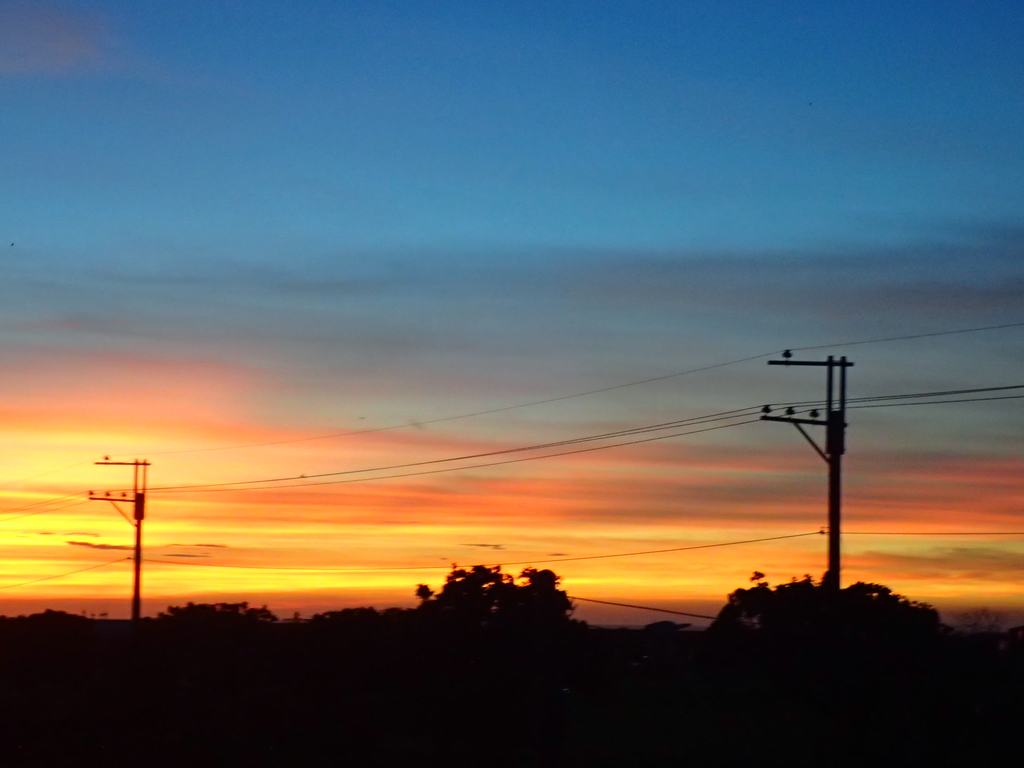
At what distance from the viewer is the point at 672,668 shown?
204ft

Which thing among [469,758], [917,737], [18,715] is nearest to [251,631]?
[18,715]

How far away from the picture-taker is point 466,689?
4322cm

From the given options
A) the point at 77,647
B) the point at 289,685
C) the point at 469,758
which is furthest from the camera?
the point at 77,647

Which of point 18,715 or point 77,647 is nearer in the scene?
point 18,715

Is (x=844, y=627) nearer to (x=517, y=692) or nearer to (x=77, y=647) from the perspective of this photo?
(x=517, y=692)

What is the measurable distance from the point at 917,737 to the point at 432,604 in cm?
2581

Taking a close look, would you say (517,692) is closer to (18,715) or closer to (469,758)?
(469,758)

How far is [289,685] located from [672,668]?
21.0 m

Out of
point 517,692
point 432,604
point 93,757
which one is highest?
point 432,604

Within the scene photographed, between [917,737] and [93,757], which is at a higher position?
[917,737]

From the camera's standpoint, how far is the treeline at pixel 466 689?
36.6 meters

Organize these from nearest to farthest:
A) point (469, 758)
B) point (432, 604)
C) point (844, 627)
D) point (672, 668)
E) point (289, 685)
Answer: point (844, 627) < point (469, 758) < point (432, 604) < point (289, 685) < point (672, 668)

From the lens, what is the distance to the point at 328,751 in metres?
44.5

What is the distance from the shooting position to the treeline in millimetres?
36562
